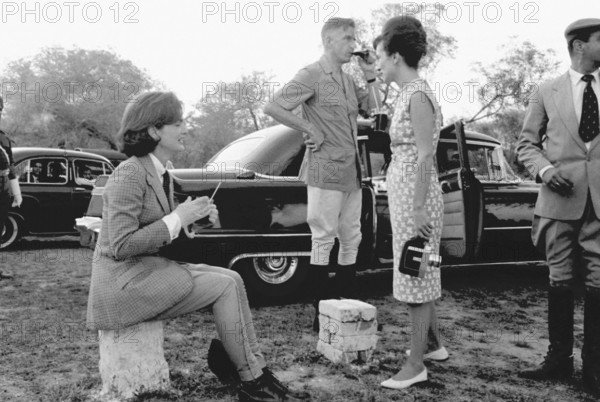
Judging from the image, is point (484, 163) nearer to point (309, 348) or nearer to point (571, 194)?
point (571, 194)

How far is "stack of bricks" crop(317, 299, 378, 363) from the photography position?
363cm

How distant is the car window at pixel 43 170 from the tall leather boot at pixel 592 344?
9.17 m

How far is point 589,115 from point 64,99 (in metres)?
46.8

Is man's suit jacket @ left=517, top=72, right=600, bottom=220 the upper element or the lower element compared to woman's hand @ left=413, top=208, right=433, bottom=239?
upper

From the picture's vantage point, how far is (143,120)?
9.24 feet

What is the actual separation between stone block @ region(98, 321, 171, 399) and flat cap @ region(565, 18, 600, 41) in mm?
2970

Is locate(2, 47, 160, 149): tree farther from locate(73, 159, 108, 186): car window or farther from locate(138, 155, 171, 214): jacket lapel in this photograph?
locate(138, 155, 171, 214): jacket lapel

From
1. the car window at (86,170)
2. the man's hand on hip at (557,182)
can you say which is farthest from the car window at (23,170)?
the man's hand on hip at (557,182)

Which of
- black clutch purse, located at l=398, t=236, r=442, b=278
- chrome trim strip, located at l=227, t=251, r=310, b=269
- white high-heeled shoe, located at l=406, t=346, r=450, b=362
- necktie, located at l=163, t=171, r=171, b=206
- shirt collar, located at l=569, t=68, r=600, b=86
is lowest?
white high-heeled shoe, located at l=406, t=346, r=450, b=362

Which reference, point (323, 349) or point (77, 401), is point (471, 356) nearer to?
point (323, 349)

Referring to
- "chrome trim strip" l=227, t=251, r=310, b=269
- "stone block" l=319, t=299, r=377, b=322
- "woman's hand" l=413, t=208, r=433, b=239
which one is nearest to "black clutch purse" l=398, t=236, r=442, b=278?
"woman's hand" l=413, t=208, r=433, b=239

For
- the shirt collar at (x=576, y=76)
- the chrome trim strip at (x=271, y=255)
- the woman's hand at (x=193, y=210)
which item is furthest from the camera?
the chrome trim strip at (x=271, y=255)

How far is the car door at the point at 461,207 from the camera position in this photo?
4.84 metres

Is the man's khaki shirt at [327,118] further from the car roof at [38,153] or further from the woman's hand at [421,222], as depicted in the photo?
the car roof at [38,153]
